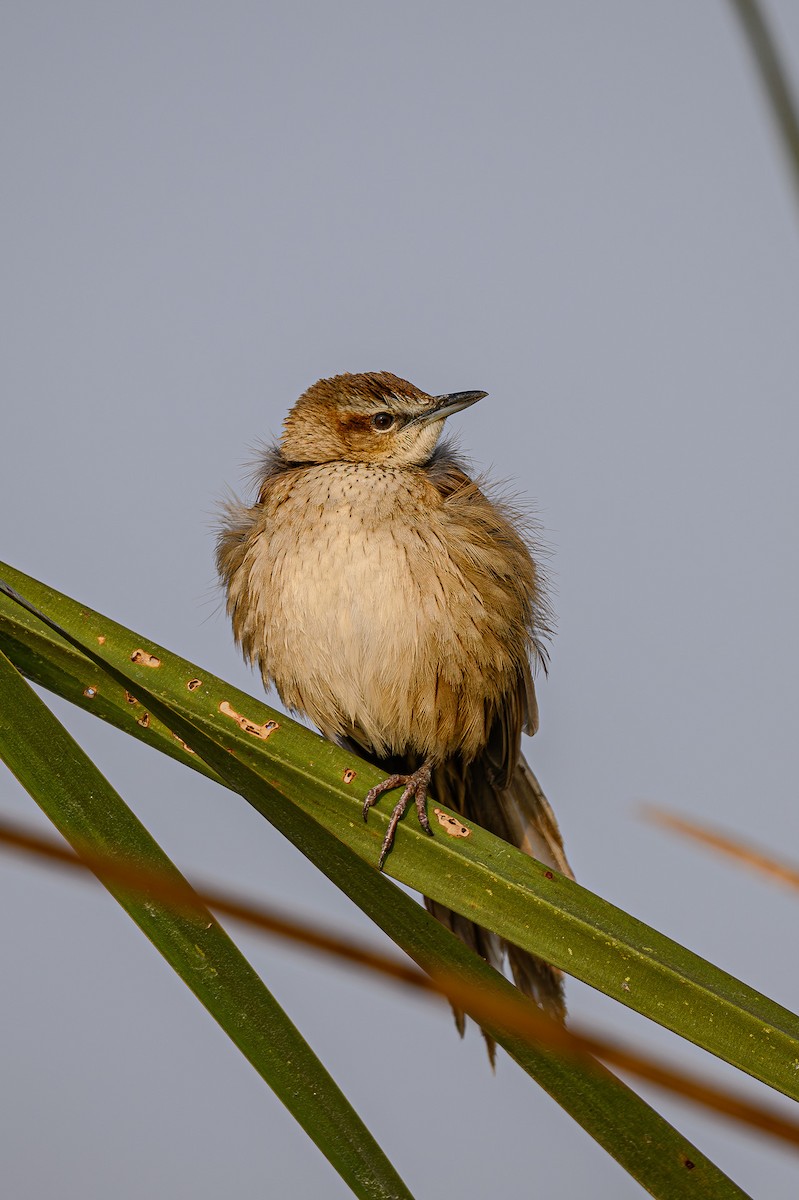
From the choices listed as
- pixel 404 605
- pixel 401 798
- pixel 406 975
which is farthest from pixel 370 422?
pixel 406 975

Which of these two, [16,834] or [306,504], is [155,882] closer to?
[16,834]

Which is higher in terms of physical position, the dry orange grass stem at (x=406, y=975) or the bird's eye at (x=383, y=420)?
the bird's eye at (x=383, y=420)

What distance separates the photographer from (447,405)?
385 cm

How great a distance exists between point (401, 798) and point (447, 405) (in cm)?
185

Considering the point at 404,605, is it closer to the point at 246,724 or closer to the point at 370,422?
the point at 370,422

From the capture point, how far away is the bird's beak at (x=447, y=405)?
3.80 m

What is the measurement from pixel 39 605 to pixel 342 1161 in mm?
1081

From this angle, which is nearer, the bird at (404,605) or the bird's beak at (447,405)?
the bird at (404,605)

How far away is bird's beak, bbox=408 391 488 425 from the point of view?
380 centimetres

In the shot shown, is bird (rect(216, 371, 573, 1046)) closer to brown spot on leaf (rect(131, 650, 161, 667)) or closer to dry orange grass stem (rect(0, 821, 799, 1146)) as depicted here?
brown spot on leaf (rect(131, 650, 161, 667))

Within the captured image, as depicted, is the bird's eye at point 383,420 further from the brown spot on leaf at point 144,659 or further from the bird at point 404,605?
the brown spot on leaf at point 144,659

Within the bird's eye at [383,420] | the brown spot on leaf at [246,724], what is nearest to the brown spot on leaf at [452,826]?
the brown spot on leaf at [246,724]

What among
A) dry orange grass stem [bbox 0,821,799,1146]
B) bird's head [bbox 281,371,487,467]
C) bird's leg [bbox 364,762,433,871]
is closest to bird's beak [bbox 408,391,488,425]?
bird's head [bbox 281,371,487,467]

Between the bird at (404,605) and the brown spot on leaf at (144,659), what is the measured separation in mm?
1222
